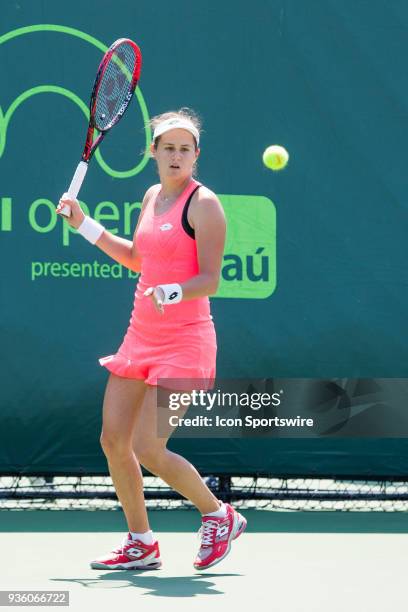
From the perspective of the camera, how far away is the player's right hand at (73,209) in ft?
12.7

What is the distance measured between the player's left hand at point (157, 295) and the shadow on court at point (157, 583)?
79 centimetres

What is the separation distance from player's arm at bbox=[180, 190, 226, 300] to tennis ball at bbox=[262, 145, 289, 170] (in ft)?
5.07

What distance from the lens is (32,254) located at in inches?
204

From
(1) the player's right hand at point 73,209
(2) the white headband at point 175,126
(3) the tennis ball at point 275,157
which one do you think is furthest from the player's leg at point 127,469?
(3) the tennis ball at point 275,157

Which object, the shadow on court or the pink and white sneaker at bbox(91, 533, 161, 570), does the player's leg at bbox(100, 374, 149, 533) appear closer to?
the pink and white sneaker at bbox(91, 533, 161, 570)

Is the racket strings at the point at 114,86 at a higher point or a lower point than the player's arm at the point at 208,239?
higher

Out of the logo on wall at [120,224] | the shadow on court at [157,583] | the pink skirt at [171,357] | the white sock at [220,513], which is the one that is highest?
the logo on wall at [120,224]

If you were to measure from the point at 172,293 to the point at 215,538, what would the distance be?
2.66ft

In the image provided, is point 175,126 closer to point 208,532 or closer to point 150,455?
point 150,455

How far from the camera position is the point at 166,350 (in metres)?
3.78

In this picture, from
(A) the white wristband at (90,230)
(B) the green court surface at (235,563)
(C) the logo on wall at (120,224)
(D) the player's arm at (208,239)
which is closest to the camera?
(B) the green court surface at (235,563)

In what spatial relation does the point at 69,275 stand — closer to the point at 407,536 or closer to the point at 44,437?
the point at 44,437

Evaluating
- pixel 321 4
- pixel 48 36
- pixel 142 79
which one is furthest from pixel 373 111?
pixel 48 36

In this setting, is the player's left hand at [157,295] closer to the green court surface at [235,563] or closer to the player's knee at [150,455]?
the player's knee at [150,455]
